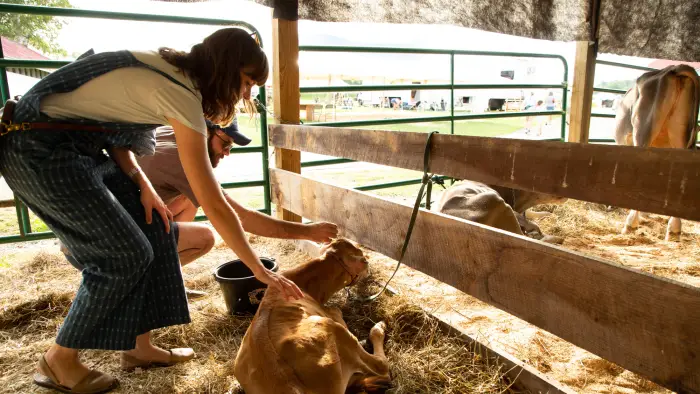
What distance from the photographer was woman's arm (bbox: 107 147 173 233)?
2.26 m

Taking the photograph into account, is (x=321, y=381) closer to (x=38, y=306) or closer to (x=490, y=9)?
(x=38, y=306)

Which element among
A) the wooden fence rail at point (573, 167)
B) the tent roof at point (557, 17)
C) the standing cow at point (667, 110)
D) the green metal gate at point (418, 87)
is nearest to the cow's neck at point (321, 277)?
the wooden fence rail at point (573, 167)

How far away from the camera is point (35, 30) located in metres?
20.2

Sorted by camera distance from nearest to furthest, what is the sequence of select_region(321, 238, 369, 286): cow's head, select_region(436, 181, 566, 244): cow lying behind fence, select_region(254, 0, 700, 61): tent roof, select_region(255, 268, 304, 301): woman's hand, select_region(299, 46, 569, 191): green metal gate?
select_region(255, 268, 304, 301): woman's hand → select_region(321, 238, 369, 286): cow's head → select_region(254, 0, 700, 61): tent roof → select_region(436, 181, 566, 244): cow lying behind fence → select_region(299, 46, 569, 191): green metal gate

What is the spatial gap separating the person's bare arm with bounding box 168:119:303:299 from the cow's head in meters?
0.77

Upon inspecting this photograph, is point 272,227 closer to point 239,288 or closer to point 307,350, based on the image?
point 239,288

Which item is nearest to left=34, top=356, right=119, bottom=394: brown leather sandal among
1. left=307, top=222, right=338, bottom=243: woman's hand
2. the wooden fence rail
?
left=307, top=222, right=338, bottom=243: woman's hand

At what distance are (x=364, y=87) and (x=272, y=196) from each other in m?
2.07

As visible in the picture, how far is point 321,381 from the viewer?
173 centimetres

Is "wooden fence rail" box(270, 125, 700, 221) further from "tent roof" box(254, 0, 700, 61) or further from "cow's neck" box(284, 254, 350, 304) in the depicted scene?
"tent roof" box(254, 0, 700, 61)

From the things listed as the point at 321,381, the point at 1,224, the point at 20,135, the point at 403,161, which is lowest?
the point at 1,224

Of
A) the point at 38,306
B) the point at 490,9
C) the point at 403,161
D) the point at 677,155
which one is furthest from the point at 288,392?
the point at 490,9

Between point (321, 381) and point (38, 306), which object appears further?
point (38, 306)

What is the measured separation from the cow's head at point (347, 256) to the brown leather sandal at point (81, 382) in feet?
4.01
